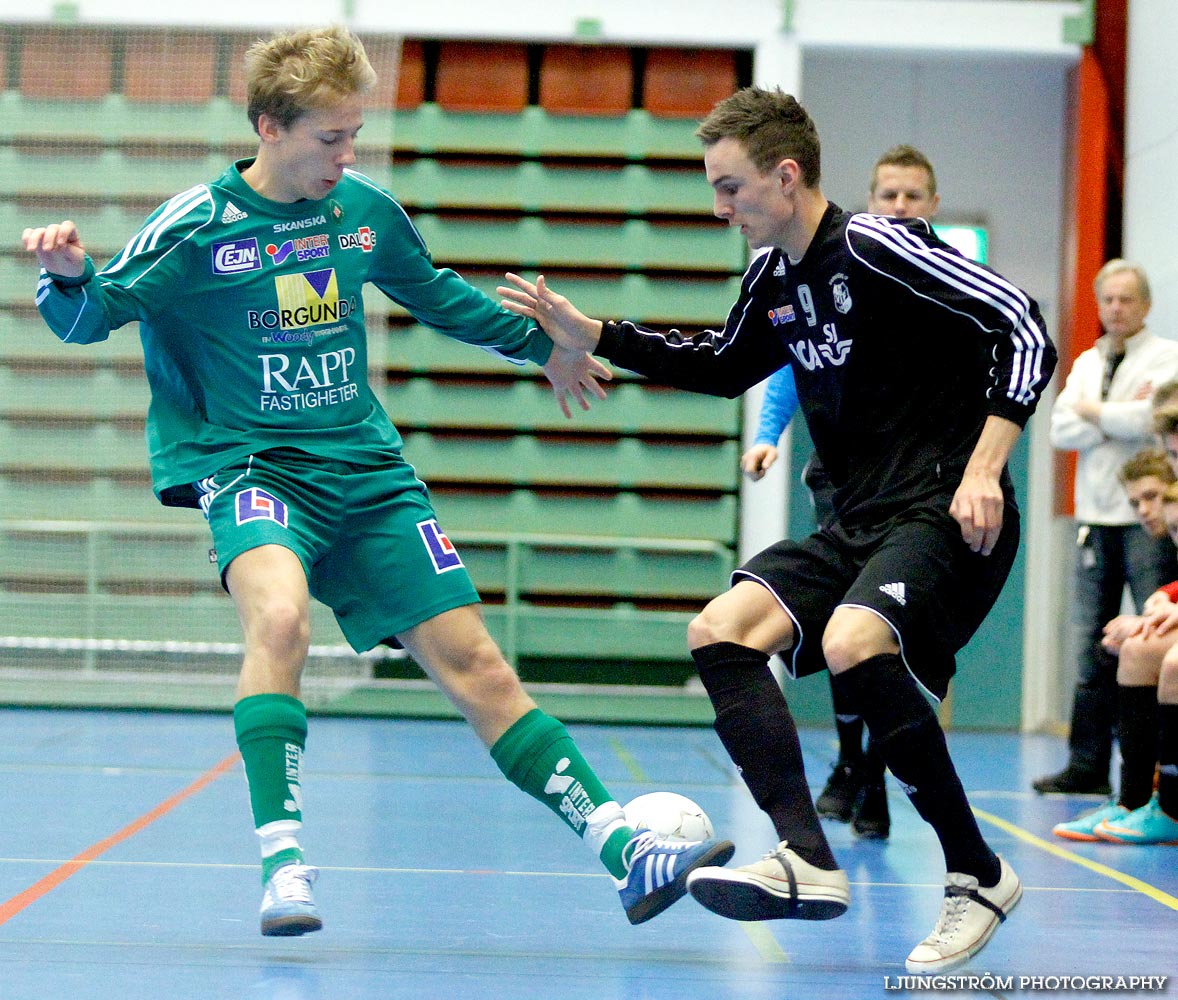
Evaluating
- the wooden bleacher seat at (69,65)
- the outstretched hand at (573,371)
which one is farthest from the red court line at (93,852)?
the wooden bleacher seat at (69,65)

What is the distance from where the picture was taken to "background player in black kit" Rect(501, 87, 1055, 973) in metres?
2.45

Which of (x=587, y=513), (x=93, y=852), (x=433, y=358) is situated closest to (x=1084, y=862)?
(x=93, y=852)

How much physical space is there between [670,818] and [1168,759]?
172 cm

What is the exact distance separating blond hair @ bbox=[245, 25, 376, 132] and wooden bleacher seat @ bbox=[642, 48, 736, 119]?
5.37m

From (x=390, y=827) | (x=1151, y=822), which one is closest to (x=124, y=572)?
(x=390, y=827)

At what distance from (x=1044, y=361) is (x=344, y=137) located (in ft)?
4.37

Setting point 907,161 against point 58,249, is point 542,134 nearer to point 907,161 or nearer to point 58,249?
point 907,161

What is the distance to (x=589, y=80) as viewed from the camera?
25.8ft

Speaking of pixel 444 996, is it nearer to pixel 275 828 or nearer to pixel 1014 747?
pixel 275 828

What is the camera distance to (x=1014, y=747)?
23.3ft

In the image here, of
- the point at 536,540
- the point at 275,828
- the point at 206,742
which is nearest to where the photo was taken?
the point at 275,828

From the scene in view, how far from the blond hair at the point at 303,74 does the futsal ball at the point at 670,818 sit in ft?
4.99

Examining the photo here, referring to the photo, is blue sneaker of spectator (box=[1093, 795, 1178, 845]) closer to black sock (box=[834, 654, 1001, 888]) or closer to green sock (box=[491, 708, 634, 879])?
black sock (box=[834, 654, 1001, 888])

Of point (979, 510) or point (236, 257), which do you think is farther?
point (236, 257)
